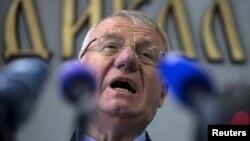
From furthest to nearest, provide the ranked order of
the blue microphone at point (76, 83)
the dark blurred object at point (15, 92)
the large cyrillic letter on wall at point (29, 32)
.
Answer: the large cyrillic letter on wall at point (29, 32) → the blue microphone at point (76, 83) → the dark blurred object at point (15, 92)

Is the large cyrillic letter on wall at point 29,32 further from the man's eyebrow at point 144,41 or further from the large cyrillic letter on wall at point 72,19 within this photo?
the man's eyebrow at point 144,41

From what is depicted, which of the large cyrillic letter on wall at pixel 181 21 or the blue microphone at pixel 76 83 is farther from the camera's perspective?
the large cyrillic letter on wall at pixel 181 21

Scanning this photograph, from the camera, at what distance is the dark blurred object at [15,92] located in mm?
646

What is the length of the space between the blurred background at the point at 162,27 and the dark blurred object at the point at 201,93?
38 millimetres

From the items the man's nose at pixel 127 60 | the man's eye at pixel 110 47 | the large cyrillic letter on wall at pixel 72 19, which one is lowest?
the man's nose at pixel 127 60

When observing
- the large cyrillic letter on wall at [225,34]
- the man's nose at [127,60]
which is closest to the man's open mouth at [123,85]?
the man's nose at [127,60]

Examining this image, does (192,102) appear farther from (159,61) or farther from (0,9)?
(0,9)

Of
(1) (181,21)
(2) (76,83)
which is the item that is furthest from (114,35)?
(1) (181,21)

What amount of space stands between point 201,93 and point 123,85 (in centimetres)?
15

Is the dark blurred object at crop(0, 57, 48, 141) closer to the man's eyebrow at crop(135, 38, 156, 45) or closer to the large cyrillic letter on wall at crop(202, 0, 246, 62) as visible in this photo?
the man's eyebrow at crop(135, 38, 156, 45)

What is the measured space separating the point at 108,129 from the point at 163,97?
13cm

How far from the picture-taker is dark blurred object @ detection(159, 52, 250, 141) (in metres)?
0.91

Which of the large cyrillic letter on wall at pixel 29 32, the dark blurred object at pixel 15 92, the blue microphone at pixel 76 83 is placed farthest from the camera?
the large cyrillic letter on wall at pixel 29 32

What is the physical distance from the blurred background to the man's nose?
0.59ft
